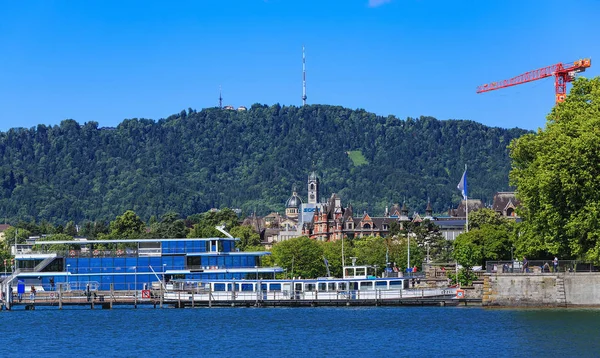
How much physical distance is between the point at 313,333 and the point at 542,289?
18148 mm

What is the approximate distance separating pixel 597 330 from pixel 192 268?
49146 millimetres

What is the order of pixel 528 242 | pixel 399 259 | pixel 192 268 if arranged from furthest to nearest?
pixel 399 259, pixel 192 268, pixel 528 242

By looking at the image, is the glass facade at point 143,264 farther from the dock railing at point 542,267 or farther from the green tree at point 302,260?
the dock railing at point 542,267

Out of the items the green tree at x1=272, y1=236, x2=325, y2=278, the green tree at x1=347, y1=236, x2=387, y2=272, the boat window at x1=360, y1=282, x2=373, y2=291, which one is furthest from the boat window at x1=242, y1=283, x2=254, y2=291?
the green tree at x1=347, y1=236, x2=387, y2=272

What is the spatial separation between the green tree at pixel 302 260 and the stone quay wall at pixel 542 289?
2052 inches

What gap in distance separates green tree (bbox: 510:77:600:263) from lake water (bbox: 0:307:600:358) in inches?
200

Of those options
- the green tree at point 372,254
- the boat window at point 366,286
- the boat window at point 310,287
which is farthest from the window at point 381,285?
the green tree at point 372,254

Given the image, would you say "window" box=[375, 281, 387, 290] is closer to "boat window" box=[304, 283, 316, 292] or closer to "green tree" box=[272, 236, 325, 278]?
"boat window" box=[304, 283, 316, 292]

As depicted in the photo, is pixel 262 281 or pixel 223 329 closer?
pixel 223 329

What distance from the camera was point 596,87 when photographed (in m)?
86.0

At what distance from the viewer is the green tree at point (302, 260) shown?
460 ft

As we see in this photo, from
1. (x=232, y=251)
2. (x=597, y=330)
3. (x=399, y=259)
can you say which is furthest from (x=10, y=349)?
(x=399, y=259)

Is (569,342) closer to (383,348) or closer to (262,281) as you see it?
(383,348)

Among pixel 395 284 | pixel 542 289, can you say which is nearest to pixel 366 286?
pixel 395 284
